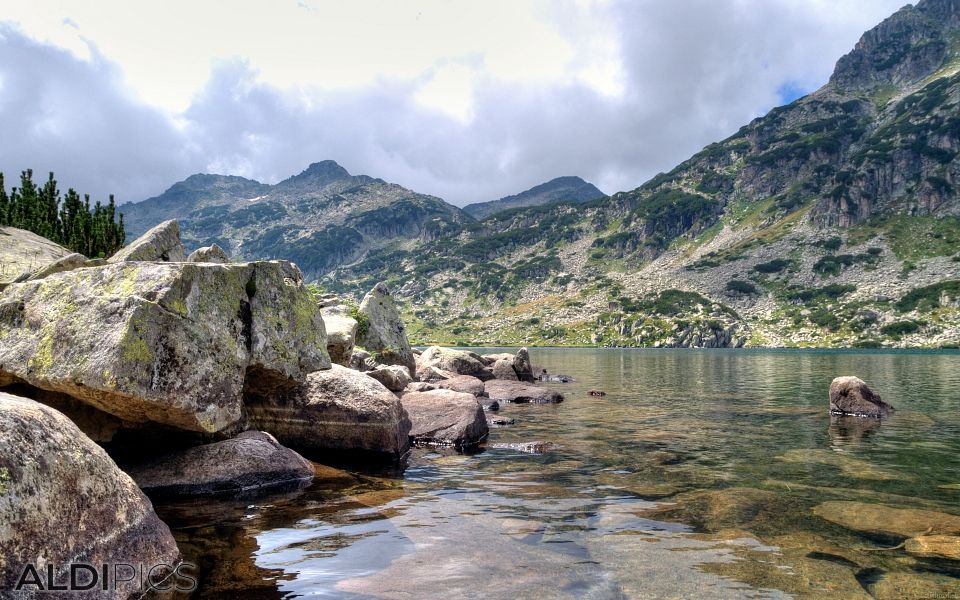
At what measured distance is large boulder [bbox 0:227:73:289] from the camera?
89.0ft

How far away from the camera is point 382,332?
4275 centimetres

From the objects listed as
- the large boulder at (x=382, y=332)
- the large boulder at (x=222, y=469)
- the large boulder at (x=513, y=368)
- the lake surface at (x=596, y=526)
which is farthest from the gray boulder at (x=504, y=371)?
the large boulder at (x=222, y=469)

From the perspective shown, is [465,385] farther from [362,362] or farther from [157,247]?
[157,247]

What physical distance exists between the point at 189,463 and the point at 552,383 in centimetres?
5040

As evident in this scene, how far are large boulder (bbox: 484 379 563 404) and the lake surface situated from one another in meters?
17.0

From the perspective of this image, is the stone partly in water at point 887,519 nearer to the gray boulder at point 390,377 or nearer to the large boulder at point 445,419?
the large boulder at point 445,419

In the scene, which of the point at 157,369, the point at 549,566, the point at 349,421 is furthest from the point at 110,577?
the point at 349,421

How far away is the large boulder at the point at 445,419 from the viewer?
73.0 feet

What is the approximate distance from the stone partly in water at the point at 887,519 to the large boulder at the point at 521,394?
27342 mm

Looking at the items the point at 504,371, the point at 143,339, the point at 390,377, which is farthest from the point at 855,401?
the point at 143,339

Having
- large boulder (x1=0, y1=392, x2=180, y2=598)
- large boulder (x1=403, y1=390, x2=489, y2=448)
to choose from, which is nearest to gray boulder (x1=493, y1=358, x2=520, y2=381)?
large boulder (x1=403, y1=390, x2=489, y2=448)

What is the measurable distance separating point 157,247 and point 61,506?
1510cm

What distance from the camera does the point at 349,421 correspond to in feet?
59.5

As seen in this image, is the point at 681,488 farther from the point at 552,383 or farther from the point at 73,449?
the point at 552,383
